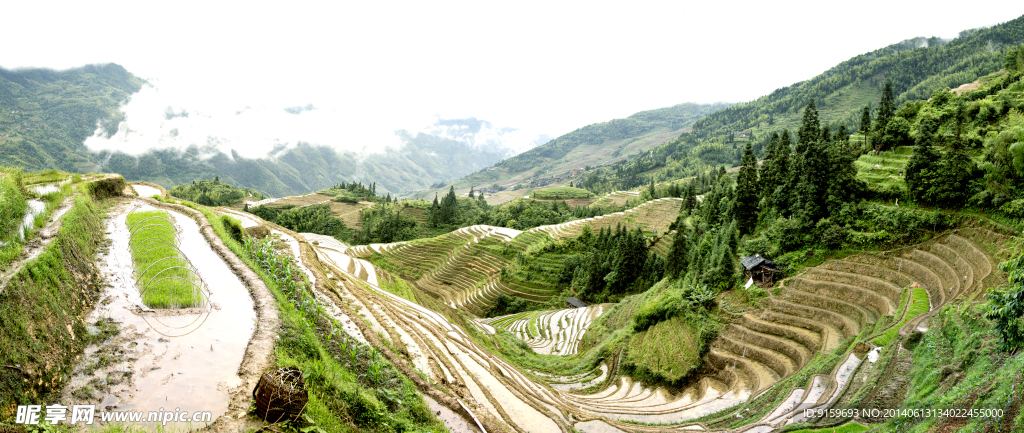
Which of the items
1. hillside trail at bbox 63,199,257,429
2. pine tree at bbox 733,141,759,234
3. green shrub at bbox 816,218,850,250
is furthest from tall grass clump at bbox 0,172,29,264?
pine tree at bbox 733,141,759,234

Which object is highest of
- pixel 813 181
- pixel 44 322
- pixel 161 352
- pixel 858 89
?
pixel 858 89

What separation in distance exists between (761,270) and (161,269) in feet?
89.7

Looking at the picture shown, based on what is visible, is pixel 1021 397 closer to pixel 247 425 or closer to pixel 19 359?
pixel 247 425

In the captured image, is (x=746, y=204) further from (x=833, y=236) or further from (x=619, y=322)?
(x=619, y=322)

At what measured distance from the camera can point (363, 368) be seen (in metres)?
10.2

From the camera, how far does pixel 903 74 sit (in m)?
146

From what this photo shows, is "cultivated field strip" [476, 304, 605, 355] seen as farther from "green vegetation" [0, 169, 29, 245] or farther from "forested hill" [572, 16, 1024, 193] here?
"forested hill" [572, 16, 1024, 193]

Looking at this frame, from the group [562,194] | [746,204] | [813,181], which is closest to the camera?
[813,181]

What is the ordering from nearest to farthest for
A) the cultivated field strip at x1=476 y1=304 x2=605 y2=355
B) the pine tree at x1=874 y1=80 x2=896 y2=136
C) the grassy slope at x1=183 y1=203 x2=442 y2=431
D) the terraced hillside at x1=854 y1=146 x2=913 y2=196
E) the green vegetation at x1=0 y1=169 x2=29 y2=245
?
the grassy slope at x1=183 y1=203 x2=442 y2=431, the green vegetation at x1=0 y1=169 x2=29 y2=245, the terraced hillside at x1=854 y1=146 x2=913 y2=196, the pine tree at x1=874 y1=80 x2=896 y2=136, the cultivated field strip at x1=476 y1=304 x2=605 y2=355

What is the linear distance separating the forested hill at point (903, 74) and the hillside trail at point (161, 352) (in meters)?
145

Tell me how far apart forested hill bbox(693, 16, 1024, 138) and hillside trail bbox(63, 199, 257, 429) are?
144657 mm

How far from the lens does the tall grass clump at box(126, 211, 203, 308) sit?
1061cm

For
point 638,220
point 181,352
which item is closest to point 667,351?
point 181,352

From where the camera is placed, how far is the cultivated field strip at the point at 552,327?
3172 centimetres
